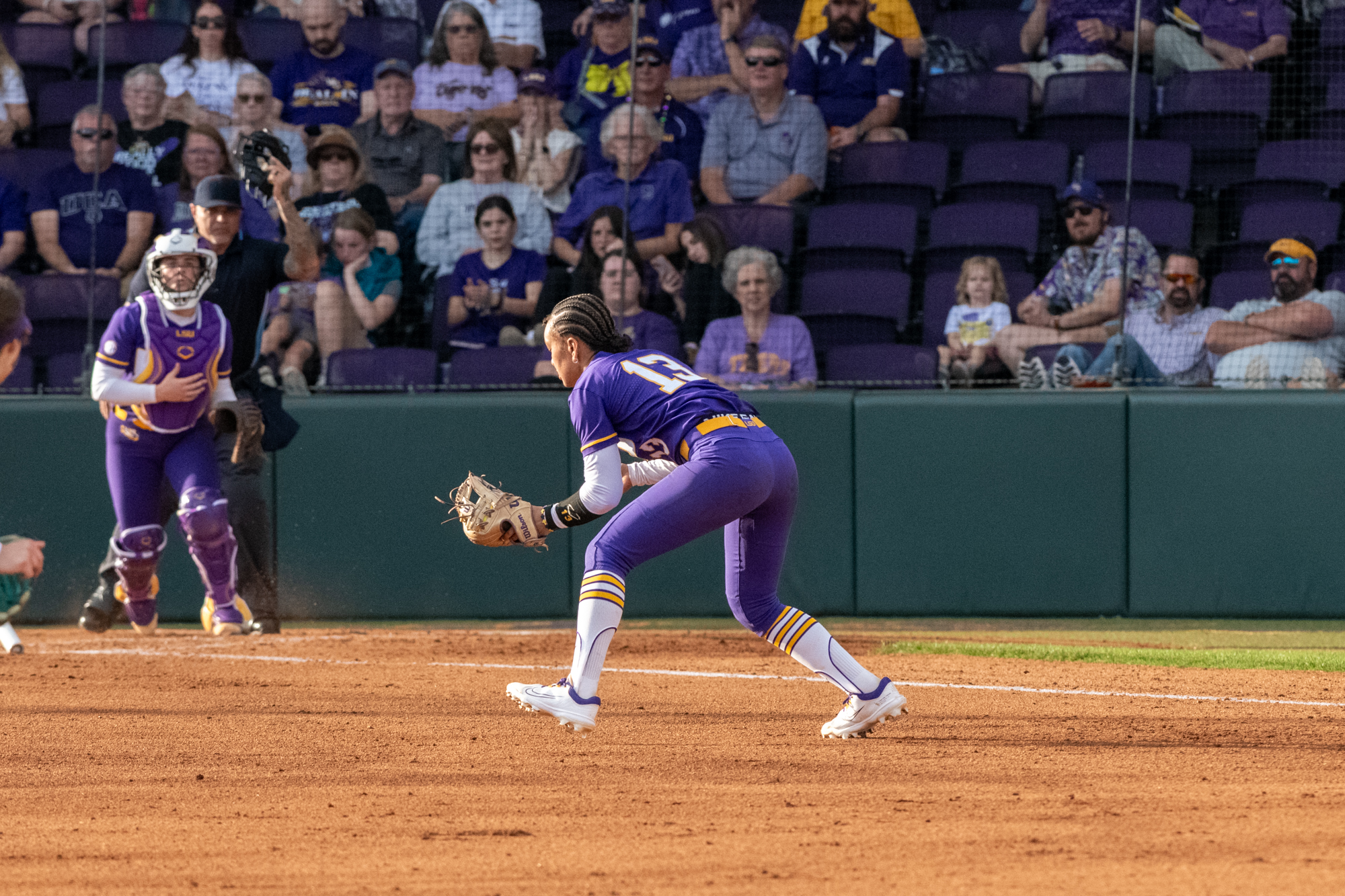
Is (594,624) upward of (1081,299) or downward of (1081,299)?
downward

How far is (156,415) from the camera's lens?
744cm

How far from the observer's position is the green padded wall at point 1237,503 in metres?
8.97

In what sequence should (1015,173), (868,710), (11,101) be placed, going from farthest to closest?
1. (11,101)
2. (1015,173)
3. (868,710)

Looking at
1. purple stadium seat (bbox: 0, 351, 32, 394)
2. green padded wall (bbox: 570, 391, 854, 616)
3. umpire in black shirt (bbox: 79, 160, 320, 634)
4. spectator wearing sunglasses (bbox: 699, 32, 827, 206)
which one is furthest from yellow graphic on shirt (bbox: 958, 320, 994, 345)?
purple stadium seat (bbox: 0, 351, 32, 394)

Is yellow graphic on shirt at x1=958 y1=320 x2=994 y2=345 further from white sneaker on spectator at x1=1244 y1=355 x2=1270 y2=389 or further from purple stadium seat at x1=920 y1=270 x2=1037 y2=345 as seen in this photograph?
white sneaker on spectator at x1=1244 y1=355 x2=1270 y2=389

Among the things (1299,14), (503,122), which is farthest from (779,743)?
(1299,14)

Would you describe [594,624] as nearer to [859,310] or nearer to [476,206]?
[859,310]

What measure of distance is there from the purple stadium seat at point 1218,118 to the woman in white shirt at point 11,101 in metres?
8.04

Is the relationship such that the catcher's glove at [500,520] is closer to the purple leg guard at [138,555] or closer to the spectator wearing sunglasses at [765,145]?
the purple leg guard at [138,555]

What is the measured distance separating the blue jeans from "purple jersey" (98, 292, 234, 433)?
5.20 meters

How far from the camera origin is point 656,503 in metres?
4.83

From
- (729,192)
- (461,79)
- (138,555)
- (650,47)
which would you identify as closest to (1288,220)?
(729,192)

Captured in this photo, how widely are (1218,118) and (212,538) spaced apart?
6946mm

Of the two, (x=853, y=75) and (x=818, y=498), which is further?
(x=853, y=75)
